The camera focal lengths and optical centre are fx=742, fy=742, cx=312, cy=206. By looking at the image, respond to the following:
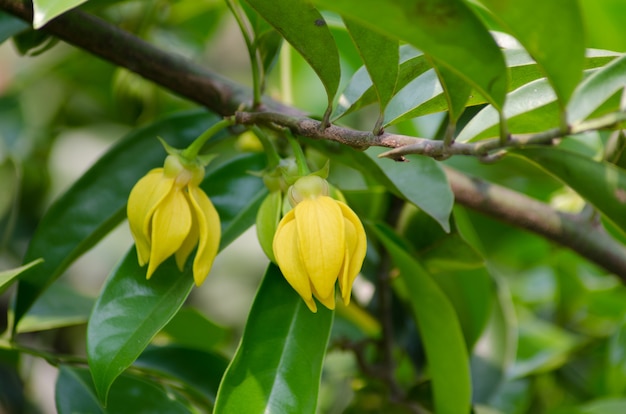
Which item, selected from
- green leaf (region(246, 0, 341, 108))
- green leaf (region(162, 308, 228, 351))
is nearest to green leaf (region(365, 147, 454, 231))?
green leaf (region(246, 0, 341, 108))

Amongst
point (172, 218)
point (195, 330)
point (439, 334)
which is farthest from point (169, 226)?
point (195, 330)

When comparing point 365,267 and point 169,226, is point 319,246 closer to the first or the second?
point 169,226

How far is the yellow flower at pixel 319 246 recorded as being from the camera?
63 centimetres

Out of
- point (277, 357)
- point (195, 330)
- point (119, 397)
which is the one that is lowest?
point (195, 330)

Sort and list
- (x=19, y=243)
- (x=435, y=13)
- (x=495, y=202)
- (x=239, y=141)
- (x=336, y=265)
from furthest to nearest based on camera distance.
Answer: (x=19, y=243), (x=239, y=141), (x=495, y=202), (x=336, y=265), (x=435, y=13)

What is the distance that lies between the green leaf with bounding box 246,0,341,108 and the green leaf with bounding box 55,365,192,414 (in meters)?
0.39

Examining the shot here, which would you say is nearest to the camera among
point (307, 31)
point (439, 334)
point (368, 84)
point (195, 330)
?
point (307, 31)

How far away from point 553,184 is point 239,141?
719 mm

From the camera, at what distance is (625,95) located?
0.58m

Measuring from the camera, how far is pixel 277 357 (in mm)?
718

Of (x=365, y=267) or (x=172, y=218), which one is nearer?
(x=172, y=218)

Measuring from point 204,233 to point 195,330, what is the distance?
485mm

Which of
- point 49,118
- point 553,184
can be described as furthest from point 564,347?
point 49,118

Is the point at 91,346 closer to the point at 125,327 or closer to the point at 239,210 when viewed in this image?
the point at 125,327
